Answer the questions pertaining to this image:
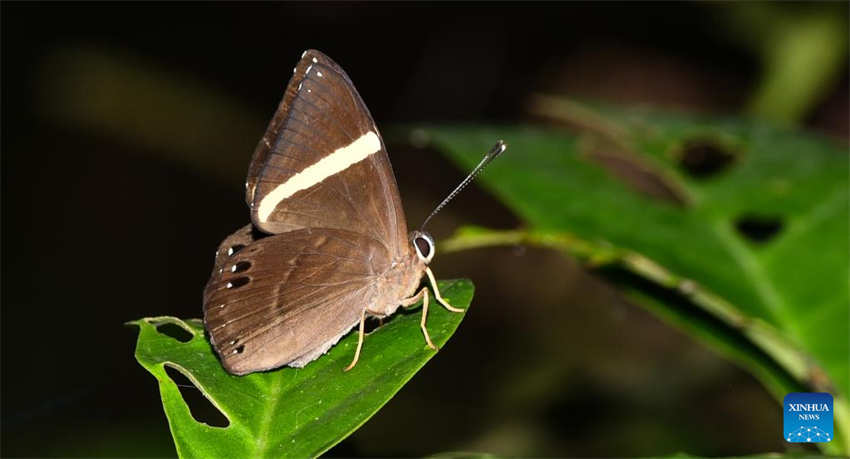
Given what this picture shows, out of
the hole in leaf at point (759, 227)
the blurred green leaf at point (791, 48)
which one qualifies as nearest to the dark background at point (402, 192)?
the blurred green leaf at point (791, 48)

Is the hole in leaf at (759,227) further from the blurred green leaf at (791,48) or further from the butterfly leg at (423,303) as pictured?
the blurred green leaf at (791,48)

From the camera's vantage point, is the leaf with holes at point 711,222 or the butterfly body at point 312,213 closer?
the butterfly body at point 312,213

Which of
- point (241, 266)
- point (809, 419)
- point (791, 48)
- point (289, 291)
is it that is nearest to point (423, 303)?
point (289, 291)

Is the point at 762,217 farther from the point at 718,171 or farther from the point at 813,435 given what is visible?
the point at 813,435

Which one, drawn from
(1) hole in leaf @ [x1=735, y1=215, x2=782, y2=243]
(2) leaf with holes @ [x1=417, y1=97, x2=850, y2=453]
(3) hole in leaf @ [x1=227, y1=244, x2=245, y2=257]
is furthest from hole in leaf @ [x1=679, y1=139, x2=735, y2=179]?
(3) hole in leaf @ [x1=227, y1=244, x2=245, y2=257]

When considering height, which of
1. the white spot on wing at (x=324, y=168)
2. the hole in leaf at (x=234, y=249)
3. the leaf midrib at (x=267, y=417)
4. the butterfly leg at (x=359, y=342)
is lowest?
the leaf midrib at (x=267, y=417)

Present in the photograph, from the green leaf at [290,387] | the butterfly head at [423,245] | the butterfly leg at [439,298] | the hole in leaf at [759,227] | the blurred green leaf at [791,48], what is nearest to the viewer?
the green leaf at [290,387]

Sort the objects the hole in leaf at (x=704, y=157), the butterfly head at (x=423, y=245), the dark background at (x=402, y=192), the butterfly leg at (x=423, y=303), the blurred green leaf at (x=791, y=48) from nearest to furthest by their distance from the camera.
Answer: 1. the butterfly leg at (x=423, y=303)
2. the butterfly head at (x=423, y=245)
3. the hole in leaf at (x=704, y=157)
4. the dark background at (x=402, y=192)
5. the blurred green leaf at (x=791, y=48)

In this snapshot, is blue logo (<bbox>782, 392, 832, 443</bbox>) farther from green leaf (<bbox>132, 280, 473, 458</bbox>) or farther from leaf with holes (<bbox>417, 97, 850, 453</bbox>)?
green leaf (<bbox>132, 280, 473, 458</bbox>)
